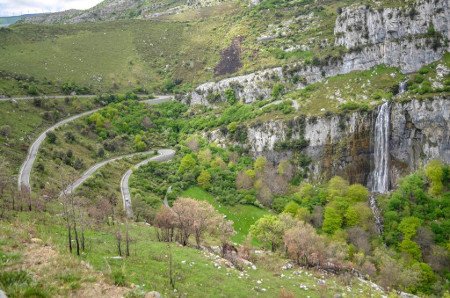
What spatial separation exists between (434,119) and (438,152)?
646 cm

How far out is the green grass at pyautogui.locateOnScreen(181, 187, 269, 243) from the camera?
69375 mm

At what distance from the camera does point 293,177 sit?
272 ft

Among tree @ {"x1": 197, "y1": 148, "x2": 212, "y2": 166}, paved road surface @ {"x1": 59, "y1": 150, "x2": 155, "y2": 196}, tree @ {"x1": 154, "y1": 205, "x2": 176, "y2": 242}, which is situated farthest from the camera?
tree @ {"x1": 197, "y1": 148, "x2": 212, "y2": 166}

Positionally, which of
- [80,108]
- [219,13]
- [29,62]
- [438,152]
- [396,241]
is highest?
[219,13]

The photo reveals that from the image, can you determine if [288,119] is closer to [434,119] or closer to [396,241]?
[434,119]

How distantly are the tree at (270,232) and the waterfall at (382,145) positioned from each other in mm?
35704

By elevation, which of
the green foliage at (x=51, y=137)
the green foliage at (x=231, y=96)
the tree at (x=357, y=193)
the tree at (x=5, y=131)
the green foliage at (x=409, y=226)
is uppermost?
the green foliage at (x=231, y=96)

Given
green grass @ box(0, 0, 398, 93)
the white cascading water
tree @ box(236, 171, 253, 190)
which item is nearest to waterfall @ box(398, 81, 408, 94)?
the white cascading water

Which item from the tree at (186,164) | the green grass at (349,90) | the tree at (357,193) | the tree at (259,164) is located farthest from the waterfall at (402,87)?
the tree at (186,164)

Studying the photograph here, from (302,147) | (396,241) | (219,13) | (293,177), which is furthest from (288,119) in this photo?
(219,13)

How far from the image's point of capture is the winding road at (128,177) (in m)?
60.5

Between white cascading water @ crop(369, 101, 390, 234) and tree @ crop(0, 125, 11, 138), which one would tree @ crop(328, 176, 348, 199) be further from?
tree @ crop(0, 125, 11, 138)

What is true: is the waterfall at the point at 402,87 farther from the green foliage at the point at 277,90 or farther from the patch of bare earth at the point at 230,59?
the patch of bare earth at the point at 230,59

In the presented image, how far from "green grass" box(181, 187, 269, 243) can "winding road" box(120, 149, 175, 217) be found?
11453 mm
